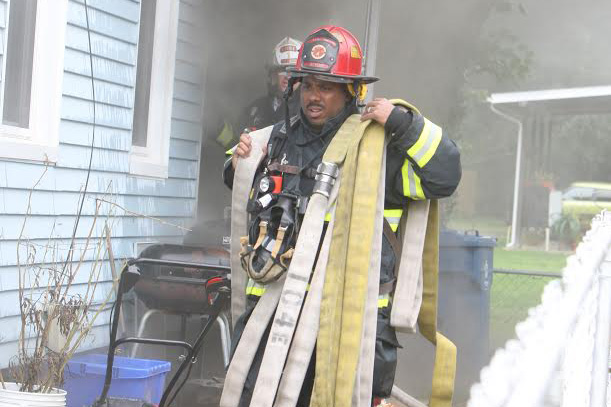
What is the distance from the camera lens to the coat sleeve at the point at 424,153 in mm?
3365

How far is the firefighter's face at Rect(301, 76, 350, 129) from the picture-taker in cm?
358

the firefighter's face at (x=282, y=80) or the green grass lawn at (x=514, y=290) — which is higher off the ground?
the firefighter's face at (x=282, y=80)

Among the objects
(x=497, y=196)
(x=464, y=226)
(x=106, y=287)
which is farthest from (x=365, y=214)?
(x=497, y=196)

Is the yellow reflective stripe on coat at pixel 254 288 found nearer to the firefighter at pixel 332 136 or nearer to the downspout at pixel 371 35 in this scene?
the firefighter at pixel 332 136

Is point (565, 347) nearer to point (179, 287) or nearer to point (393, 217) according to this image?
point (393, 217)

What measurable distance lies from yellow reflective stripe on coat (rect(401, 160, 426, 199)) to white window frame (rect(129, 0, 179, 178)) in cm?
367

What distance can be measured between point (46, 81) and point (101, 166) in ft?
2.57

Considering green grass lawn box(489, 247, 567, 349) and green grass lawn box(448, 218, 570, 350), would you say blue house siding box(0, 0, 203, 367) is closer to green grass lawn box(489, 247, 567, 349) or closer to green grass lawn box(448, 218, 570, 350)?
green grass lawn box(448, 218, 570, 350)

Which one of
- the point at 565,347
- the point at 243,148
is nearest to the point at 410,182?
the point at 243,148

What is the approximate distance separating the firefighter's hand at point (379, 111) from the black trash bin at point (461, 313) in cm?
476

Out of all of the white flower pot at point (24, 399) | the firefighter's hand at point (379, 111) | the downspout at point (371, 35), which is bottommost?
the white flower pot at point (24, 399)

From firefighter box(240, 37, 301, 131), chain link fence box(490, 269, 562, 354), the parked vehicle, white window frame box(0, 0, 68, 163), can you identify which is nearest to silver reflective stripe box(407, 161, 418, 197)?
white window frame box(0, 0, 68, 163)

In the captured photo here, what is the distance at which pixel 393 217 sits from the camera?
11.8 feet

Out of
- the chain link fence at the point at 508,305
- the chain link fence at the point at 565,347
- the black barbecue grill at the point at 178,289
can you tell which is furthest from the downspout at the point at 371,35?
the chain link fence at the point at 565,347
